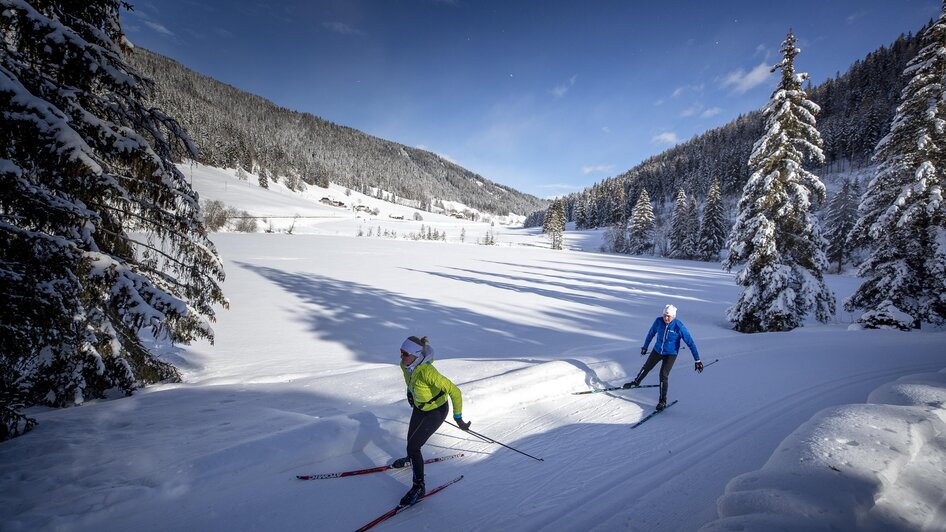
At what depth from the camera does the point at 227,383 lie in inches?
322

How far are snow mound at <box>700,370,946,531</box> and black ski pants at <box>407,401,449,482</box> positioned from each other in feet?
9.96

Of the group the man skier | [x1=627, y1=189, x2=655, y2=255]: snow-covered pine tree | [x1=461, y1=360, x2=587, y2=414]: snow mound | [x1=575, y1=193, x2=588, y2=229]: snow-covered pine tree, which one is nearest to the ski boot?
[x1=461, y1=360, x2=587, y2=414]: snow mound

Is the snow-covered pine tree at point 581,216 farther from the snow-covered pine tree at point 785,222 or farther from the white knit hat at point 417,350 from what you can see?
the white knit hat at point 417,350

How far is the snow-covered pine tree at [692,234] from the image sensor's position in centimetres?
5791

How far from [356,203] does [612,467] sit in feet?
420

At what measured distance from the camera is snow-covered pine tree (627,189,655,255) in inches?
2643

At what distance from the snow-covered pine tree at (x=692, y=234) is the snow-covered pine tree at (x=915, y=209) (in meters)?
48.0

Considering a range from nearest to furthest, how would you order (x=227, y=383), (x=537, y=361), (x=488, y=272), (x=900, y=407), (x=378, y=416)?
(x=900, y=407), (x=378, y=416), (x=227, y=383), (x=537, y=361), (x=488, y=272)

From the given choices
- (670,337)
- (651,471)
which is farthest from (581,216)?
(651,471)

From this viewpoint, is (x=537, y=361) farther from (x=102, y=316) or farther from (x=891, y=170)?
(x=891, y=170)

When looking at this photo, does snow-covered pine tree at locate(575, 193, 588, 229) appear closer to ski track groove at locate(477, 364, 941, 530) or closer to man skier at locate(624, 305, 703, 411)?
ski track groove at locate(477, 364, 941, 530)

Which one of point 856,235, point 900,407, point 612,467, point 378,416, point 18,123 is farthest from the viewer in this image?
point 856,235

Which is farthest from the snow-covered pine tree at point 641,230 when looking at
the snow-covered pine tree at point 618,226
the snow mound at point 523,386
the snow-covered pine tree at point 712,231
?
the snow mound at point 523,386

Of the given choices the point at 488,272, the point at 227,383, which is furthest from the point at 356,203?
the point at 227,383
